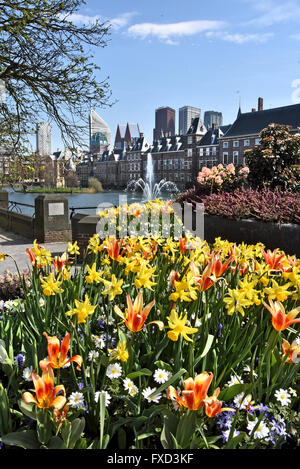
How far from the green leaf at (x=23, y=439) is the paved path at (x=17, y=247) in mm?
5770

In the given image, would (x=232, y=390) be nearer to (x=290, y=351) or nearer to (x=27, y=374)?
(x=290, y=351)

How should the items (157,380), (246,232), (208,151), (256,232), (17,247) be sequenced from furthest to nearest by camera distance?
(208,151) → (17,247) → (246,232) → (256,232) → (157,380)

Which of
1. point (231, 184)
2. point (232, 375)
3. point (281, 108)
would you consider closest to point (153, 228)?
point (231, 184)

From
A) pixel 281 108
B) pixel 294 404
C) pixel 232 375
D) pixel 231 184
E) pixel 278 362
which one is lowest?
pixel 294 404

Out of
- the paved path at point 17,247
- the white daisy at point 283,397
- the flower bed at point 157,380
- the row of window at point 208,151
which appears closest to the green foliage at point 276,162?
the paved path at point 17,247

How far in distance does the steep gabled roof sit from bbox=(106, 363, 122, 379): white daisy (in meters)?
63.2

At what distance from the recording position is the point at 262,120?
6425 cm

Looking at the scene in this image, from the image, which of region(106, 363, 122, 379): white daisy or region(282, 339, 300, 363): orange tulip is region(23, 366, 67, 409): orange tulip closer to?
region(106, 363, 122, 379): white daisy

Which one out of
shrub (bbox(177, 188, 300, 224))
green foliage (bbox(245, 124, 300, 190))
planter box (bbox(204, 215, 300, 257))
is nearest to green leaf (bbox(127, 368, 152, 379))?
planter box (bbox(204, 215, 300, 257))

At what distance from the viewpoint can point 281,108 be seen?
63.0 meters

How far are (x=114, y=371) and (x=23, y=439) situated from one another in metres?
0.47

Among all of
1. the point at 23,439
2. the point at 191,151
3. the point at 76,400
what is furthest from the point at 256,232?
the point at 191,151
